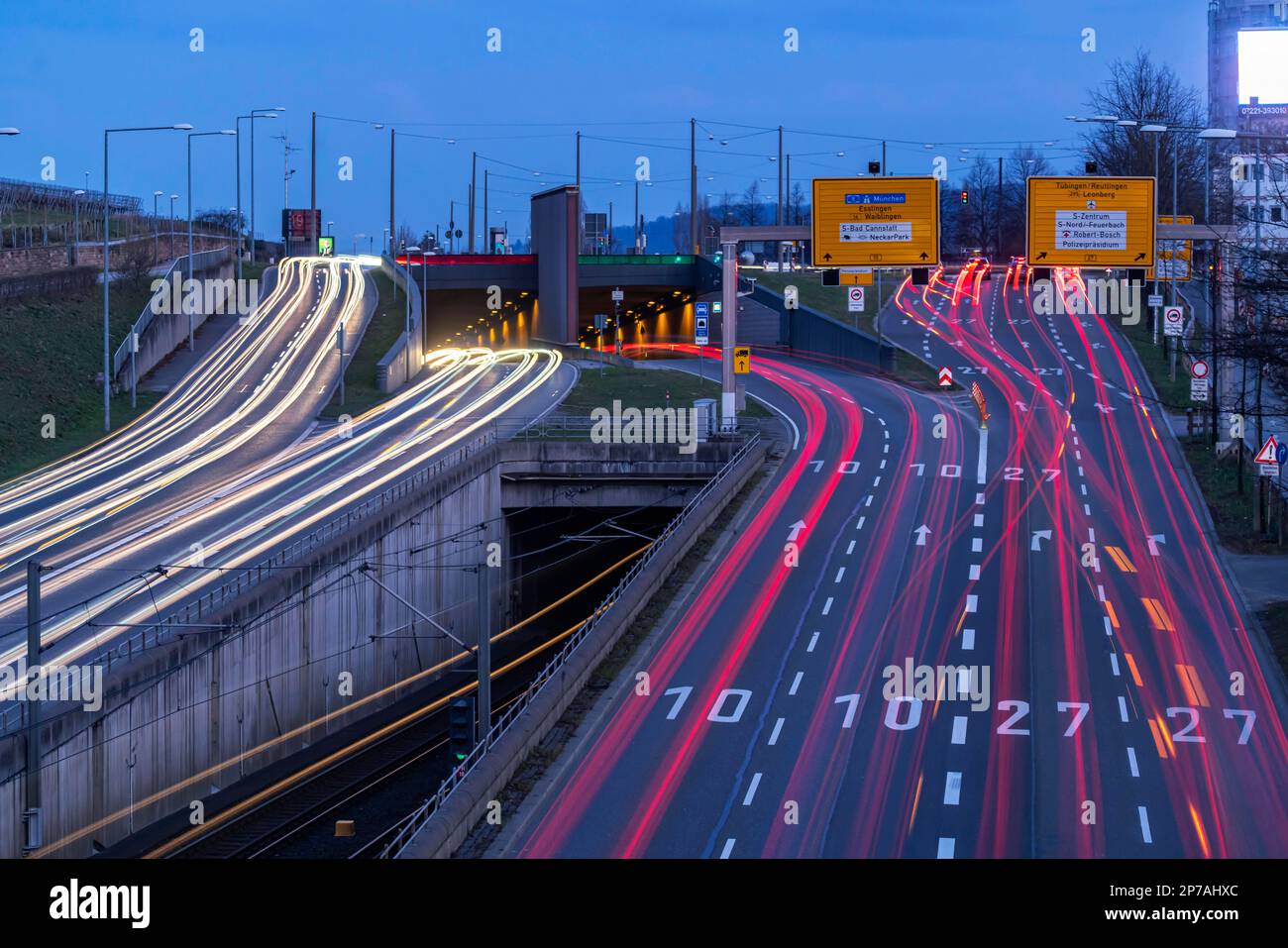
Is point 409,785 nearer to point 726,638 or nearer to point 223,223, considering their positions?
point 726,638

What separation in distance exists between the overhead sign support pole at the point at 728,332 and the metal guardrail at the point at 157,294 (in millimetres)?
21663

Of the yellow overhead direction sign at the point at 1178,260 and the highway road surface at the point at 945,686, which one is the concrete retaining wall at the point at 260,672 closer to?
the highway road surface at the point at 945,686

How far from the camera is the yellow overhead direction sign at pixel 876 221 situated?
37.4 m

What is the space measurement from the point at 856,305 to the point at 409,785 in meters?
43.5

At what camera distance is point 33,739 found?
20578 mm

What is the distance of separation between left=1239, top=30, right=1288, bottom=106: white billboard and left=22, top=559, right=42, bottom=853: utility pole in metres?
84.8

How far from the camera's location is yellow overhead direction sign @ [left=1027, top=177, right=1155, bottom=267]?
1430 inches

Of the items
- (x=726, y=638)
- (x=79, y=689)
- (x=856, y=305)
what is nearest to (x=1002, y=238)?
(x=856, y=305)

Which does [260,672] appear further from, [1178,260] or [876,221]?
[1178,260]

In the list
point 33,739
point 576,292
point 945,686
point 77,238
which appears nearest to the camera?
point 33,739

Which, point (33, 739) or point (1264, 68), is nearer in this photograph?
point (33, 739)

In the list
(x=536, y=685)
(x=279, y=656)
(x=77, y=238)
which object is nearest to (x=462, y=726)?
(x=536, y=685)

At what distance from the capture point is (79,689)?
907 inches

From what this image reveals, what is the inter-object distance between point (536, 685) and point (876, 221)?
1821 centimetres
